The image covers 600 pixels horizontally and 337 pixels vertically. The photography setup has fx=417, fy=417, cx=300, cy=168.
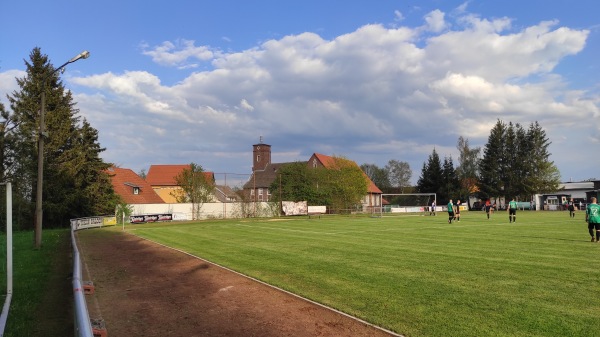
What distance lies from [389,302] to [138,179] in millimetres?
67214

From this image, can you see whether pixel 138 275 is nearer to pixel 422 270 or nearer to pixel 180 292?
pixel 180 292

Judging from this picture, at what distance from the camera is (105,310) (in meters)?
8.00

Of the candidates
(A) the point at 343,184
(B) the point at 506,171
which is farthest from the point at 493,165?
(A) the point at 343,184

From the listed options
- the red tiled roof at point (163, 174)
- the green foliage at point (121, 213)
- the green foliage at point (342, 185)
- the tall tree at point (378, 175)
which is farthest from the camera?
the tall tree at point (378, 175)

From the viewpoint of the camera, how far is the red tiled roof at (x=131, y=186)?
6212cm

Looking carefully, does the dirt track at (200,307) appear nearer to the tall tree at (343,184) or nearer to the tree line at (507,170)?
Result: the tall tree at (343,184)

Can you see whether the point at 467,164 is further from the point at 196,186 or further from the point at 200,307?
the point at 200,307

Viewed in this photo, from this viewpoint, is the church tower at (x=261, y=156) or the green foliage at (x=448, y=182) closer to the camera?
the green foliage at (x=448, y=182)

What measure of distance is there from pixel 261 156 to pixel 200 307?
100123 millimetres

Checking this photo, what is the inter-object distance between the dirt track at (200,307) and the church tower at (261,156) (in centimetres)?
9456

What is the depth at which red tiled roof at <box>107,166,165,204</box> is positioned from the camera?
62125mm

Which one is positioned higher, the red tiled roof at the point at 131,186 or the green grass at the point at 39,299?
the red tiled roof at the point at 131,186

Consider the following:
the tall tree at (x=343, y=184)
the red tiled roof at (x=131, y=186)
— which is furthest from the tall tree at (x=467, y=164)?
the red tiled roof at (x=131, y=186)

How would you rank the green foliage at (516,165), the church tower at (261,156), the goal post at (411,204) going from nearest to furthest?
the goal post at (411,204)
the green foliage at (516,165)
the church tower at (261,156)
